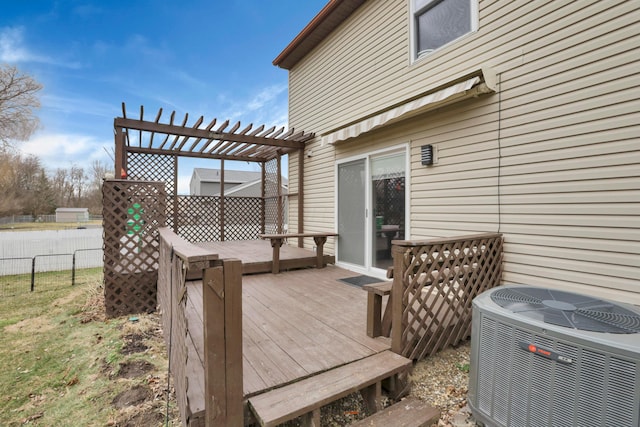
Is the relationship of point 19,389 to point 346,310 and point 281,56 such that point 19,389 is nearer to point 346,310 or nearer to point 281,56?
point 346,310

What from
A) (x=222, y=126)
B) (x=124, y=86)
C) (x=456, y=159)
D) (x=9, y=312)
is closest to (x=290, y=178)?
(x=222, y=126)

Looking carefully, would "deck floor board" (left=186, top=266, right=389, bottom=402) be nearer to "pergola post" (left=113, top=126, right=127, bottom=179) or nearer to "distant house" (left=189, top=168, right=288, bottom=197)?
"pergola post" (left=113, top=126, right=127, bottom=179)

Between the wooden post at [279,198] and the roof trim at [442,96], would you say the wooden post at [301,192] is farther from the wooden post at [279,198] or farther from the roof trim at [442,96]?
the roof trim at [442,96]

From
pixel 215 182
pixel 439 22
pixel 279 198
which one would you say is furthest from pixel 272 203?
pixel 215 182

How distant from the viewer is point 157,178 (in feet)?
25.0

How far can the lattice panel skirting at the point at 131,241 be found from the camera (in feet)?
14.3

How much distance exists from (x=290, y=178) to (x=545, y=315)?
253 inches

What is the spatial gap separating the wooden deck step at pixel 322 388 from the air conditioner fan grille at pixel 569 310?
2.92 ft

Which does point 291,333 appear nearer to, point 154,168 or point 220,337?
point 220,337

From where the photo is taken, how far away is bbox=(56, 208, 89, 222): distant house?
1271 inches

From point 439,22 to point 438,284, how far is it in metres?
3.74

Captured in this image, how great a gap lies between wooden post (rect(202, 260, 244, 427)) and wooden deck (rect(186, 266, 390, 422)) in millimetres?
144

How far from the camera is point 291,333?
268 centimetres

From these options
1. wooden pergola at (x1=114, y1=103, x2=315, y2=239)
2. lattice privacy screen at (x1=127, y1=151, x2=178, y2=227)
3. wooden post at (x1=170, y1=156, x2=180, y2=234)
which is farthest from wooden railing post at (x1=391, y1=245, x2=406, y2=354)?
wooden post at (x1=170, y1=156, x2=180, y2=234)
